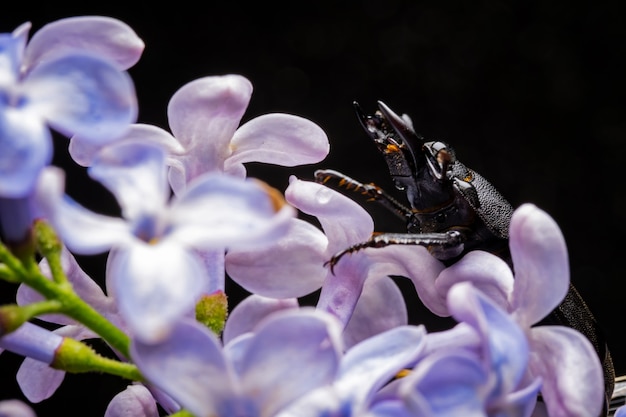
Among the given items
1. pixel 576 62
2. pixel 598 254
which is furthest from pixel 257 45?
pixel 598 254

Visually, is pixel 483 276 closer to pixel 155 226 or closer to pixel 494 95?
pixel 155 226

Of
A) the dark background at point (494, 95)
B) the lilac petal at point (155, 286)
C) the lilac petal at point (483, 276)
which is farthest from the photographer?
the dark background at point (494, 95)

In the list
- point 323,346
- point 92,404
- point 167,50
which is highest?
point 323,346

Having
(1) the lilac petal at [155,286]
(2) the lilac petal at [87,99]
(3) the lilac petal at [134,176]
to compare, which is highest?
(2) the lilac petal at [87,99]

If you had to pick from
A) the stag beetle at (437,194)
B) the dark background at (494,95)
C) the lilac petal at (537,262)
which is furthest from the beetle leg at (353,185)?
the dark background at (494,95)

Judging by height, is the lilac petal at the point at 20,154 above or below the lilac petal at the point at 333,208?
above

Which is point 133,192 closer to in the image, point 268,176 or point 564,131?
point 268,176

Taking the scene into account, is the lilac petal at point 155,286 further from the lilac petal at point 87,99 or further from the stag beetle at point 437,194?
the stag beetle at point 437,194
